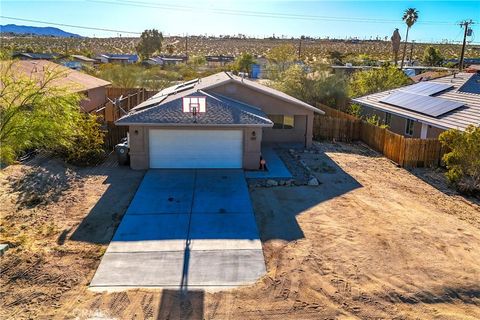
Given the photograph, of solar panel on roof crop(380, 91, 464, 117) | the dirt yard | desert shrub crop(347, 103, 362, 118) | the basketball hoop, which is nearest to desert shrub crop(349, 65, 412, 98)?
desert shrub crop(347, 103, 362, 118)

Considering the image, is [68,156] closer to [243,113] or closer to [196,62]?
[243,113]

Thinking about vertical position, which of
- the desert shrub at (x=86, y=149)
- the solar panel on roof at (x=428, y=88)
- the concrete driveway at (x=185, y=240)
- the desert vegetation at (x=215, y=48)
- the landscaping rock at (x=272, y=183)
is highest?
the desert vegetation at (x=215, y=48)

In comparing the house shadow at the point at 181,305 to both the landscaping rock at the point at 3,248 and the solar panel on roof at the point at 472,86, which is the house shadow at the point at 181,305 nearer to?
the landscaping rock at the point at 3,248

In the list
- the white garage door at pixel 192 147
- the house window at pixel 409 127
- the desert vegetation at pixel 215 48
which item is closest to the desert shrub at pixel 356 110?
the house window at pixel 409 127

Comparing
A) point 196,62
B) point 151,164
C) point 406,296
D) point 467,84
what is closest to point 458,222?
point 406,296

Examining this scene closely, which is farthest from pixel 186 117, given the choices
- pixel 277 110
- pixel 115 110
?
pixel 115 110

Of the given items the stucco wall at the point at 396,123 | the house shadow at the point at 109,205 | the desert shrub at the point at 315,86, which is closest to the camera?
the house shadow at the point at 109,205
